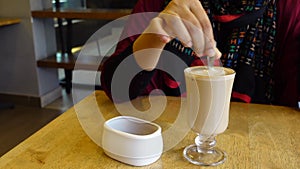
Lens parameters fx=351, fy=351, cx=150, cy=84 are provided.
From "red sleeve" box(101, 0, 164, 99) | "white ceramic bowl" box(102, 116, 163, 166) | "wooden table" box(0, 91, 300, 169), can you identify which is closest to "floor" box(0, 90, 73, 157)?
"red sleeve" box(101, 0, 164, 99)

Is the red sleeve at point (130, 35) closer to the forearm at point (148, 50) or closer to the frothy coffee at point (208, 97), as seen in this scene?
the forearm at point (148, 50)

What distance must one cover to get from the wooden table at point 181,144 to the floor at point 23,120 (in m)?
1.56

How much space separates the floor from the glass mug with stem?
179 cm

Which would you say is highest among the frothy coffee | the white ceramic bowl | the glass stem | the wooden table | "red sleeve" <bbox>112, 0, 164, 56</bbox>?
"red sleeve" <bbox>112, 0, 164, 56</bbox>

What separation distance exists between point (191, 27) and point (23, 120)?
2.28m

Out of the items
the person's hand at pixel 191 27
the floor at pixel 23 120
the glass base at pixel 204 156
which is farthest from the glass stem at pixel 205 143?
the floor at pixel 23 120

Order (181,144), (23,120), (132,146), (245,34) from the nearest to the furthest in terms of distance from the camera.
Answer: (132,146) < (181,144) < (245,34) < (23,120)

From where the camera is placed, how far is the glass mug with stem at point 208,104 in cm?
59

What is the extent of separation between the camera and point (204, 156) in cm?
63

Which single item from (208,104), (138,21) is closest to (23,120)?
(138,21)

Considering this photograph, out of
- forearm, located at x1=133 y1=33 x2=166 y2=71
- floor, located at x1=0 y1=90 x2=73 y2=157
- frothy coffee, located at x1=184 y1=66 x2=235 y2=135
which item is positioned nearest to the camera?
frothy coffee, located at x1=184 y1=66 x2=235 y2=135

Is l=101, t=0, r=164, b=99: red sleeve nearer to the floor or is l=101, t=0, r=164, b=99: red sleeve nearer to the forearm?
the forearm

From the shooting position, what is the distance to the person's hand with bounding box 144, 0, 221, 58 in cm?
63

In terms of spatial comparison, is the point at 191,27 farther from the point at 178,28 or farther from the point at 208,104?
the point at 208,104
